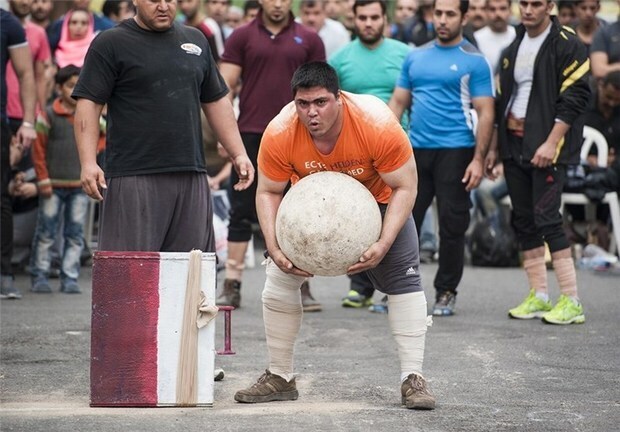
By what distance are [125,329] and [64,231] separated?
520 centimetres

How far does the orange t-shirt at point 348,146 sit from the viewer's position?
6.68 metres

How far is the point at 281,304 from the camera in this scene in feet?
22.8

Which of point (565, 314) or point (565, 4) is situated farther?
point (565, 4)

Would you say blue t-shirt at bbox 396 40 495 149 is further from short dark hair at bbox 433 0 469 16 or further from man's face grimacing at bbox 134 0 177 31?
man's face grimacing at bbox 134 0 177 31

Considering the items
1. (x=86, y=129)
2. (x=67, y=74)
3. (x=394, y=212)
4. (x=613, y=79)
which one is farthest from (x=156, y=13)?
(x=613, y=79)

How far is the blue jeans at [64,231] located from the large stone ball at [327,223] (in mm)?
5186

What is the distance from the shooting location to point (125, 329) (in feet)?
21.7

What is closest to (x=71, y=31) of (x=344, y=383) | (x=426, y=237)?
(x=426, y=237)

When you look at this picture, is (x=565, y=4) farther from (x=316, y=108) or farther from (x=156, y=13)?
(x=316, y=108)

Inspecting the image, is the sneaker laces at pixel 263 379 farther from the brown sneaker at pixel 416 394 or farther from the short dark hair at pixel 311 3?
the short dark hair at pixel 311 3

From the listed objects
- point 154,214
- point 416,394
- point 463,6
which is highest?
point 463,6

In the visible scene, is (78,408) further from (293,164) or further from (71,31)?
(71,31)

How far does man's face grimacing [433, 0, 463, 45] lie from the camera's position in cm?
998

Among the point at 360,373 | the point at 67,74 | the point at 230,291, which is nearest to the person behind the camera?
the point at 360,373
